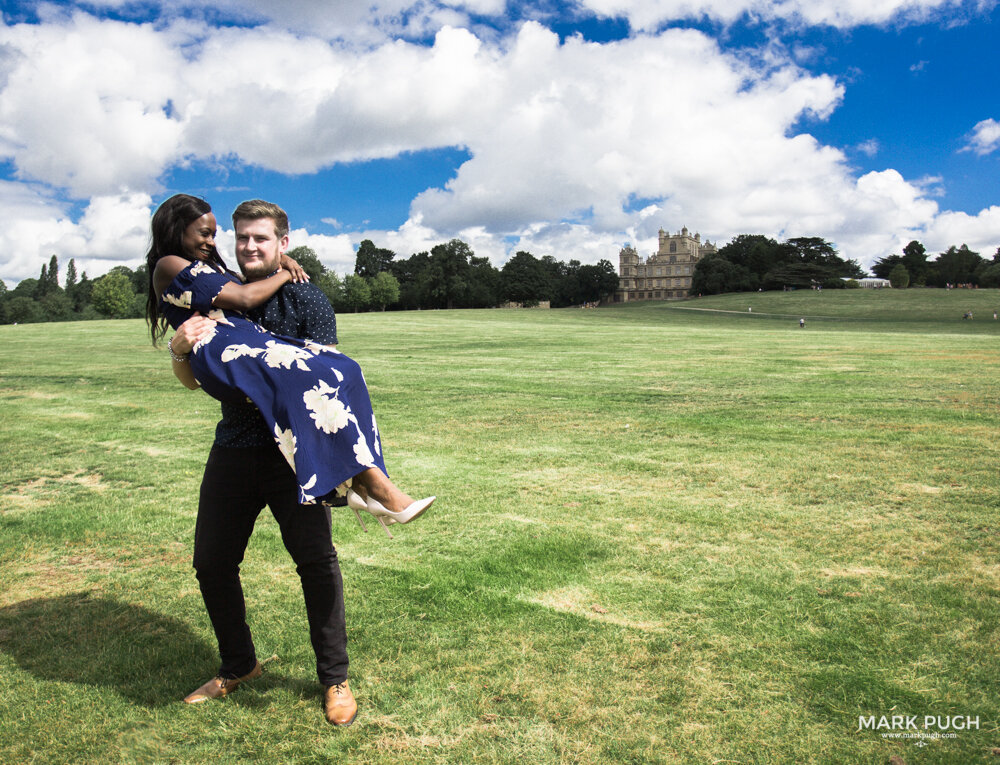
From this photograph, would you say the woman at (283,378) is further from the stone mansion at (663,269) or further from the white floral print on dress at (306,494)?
the stone mansion at (663,269)

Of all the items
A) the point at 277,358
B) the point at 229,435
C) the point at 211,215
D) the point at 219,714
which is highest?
the point at 211,215

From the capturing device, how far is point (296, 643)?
3.88 metres

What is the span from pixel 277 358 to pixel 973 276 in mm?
152119

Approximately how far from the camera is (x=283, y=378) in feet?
9.54

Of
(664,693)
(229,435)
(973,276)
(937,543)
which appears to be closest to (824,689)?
(664,693)

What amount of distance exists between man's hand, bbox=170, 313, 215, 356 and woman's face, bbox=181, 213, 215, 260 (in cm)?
40

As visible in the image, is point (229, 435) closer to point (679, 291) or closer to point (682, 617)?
point (682, 617)

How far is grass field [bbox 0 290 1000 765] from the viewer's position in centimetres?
306

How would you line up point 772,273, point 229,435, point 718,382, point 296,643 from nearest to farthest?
point 229,435, point 296,643, point 718,382, point 772,273

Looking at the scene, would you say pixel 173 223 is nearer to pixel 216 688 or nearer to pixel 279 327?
pixel 279 327

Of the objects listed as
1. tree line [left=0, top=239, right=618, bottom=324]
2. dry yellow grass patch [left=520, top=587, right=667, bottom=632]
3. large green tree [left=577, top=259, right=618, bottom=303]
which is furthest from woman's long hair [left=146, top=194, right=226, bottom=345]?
large green tree [left=577, top=259, right=618, bottom=303]

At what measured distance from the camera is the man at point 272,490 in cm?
316

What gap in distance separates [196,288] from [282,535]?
124 cm

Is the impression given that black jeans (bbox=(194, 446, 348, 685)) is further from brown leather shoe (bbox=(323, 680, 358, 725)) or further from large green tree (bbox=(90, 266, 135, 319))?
large green tree (bbox=(90, 266, 135, 319))
